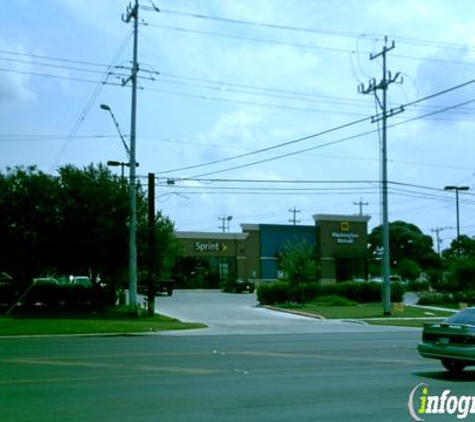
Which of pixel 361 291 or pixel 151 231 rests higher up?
pixel 151 231

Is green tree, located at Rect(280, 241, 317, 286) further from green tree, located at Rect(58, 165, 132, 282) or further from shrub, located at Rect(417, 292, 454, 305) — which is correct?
green tree, located at Rect(58, 165, 132, 282)

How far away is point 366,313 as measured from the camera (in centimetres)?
4162

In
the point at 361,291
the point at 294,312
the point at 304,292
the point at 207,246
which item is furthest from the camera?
the point at 207,246

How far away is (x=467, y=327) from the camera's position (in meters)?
14.2

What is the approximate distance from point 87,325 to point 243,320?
991 cm

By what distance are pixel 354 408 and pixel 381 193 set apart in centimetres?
3138

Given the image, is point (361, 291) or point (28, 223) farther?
point (361, 291)

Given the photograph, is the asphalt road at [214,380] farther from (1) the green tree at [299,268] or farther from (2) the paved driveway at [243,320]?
(1) the green tree at [299,268]

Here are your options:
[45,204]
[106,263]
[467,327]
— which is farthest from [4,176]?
[467,327]

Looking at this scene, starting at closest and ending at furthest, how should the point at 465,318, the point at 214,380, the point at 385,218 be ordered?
the point at 214,380
the point at 465,318
the point at 385,218

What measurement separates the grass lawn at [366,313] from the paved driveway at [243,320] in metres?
1.75

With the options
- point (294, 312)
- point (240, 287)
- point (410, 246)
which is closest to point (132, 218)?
point (294, 312)

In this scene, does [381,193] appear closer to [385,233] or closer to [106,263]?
[385,233]

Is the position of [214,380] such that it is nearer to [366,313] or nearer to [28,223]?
[28,223]
